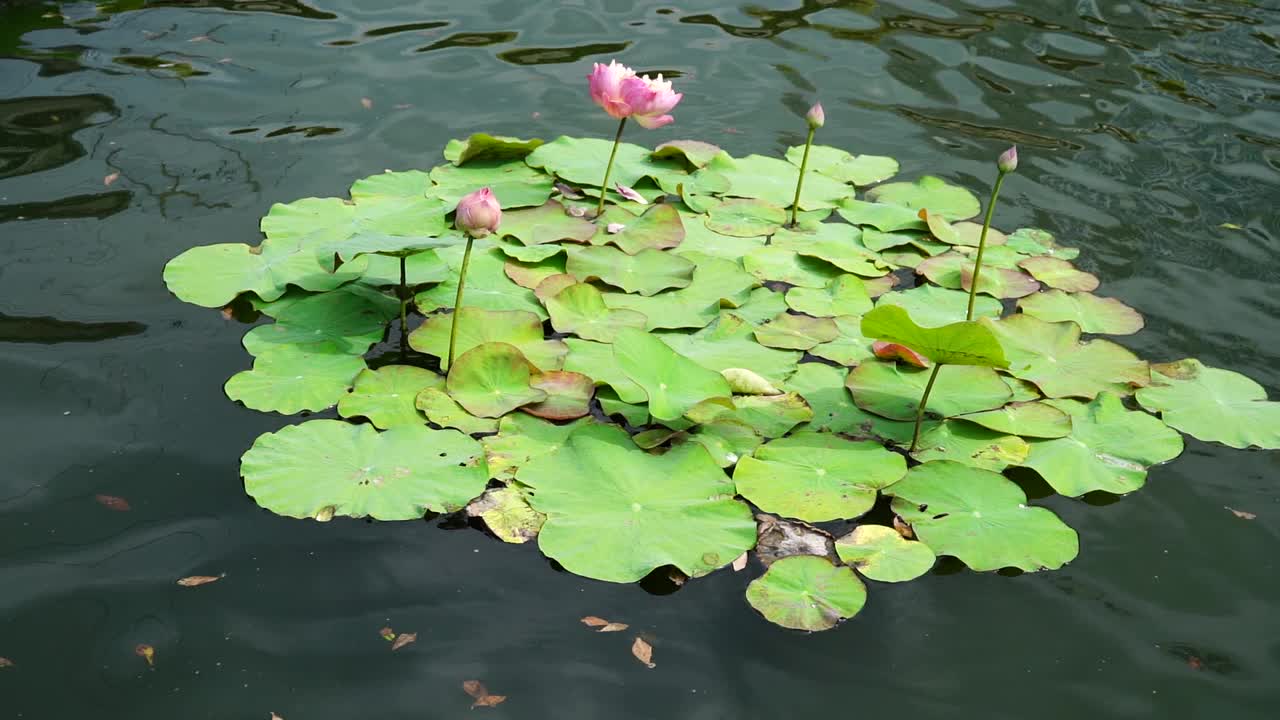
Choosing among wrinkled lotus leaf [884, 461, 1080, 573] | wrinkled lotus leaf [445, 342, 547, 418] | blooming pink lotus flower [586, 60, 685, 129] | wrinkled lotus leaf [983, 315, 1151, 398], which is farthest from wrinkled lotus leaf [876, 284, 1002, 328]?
wrinkled lotus leaf [445, 342, 547, 418]

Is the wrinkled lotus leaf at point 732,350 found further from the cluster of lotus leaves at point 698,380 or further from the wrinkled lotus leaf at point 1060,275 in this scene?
the wrinkled lotus leaf at point 1060,275

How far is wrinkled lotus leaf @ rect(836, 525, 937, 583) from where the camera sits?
197 cm

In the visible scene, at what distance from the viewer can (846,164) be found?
11.5 ft

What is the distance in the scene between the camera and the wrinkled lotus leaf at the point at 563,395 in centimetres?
229

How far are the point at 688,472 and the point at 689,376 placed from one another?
0.24 m

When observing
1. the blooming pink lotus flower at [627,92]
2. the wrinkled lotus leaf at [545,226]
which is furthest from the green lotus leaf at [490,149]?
the blooming pink lotus flower at [627,92]

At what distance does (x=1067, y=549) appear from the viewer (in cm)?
206

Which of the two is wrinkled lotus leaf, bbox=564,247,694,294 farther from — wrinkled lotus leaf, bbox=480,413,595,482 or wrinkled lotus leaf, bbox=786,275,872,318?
wrinkled lotus leaf, bbox=480,413,595,482

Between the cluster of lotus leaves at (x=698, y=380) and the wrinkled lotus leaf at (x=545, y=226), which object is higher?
the wrinkled lotus leaf at (x=545, y=226)

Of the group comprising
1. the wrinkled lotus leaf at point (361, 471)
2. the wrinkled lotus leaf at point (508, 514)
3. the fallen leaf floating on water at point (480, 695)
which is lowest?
the fallen leaf floating on water at point (480, 695)

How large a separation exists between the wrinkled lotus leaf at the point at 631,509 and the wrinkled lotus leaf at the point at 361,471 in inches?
5.7

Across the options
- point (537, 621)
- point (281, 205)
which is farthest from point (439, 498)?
point (281, 205)

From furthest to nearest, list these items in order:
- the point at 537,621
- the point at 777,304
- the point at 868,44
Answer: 1. the point at 868,44
2. the point at 777,304
3. the point at 537,621

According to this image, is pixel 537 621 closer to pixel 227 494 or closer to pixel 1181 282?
pixel 227 494
